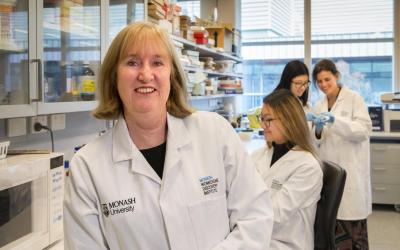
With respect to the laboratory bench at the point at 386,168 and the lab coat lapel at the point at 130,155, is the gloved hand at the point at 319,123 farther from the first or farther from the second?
the laboratory bench at the point at 386,168

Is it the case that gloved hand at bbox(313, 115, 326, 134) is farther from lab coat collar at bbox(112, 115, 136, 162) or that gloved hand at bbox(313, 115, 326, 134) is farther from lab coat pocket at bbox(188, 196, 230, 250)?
lab coat collar at bbox(112, 115, 136, 162)

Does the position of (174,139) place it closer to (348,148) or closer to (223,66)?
(348,148)

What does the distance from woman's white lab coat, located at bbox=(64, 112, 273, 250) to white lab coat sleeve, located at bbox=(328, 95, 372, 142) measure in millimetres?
1554

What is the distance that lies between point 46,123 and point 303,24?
4159 millimetres

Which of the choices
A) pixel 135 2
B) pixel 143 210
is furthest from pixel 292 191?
pixel 135 2

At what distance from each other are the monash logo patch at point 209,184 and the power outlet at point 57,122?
46.3 inches

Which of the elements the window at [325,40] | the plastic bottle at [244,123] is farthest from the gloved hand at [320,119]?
the window at [325,40]

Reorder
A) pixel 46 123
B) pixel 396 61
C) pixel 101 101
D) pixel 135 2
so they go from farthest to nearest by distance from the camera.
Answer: pixel 396 61 → pixel 135 2 → pixel 46 123 → pixel 101 101

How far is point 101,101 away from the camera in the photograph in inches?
49.1

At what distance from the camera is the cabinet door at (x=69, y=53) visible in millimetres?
1701

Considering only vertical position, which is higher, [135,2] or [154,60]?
[135,2]

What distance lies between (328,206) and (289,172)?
0.22 m

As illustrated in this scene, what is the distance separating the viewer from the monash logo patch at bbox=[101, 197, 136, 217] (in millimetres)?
1108

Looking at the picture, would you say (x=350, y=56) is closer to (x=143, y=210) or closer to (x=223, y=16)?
(x=223, y=16)
